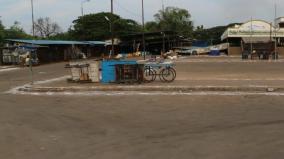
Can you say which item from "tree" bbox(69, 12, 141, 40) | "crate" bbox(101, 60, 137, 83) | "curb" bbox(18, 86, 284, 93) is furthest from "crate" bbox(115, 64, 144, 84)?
"tree" bbox(69, 12, 141, 40)

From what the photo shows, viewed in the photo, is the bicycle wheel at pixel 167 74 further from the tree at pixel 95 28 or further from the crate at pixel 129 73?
the tree at pixel 95 28

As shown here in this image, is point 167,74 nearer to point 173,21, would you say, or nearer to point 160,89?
point 160,89

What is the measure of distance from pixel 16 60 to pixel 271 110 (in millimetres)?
46919

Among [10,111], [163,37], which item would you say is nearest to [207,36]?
[163,37]

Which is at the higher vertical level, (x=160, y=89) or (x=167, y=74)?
Answer: (x=167, y=74)

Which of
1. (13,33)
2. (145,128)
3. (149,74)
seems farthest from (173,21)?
(145,128)

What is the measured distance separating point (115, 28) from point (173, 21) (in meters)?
32.1

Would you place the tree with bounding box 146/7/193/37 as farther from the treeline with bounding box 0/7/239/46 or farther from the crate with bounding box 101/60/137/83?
the crate with bounding box 101/60/137/83

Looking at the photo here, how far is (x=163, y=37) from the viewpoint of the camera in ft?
306

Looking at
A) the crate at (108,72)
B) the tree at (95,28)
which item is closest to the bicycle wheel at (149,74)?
the crate at (108,72)

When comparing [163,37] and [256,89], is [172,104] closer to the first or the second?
[256,89]

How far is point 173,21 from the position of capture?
131375 millimetres

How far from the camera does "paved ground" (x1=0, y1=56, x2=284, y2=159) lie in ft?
27.6

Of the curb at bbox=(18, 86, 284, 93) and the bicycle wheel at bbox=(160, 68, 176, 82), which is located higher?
the bicycle wheel at bbox=(160, 68, 176, 82)
